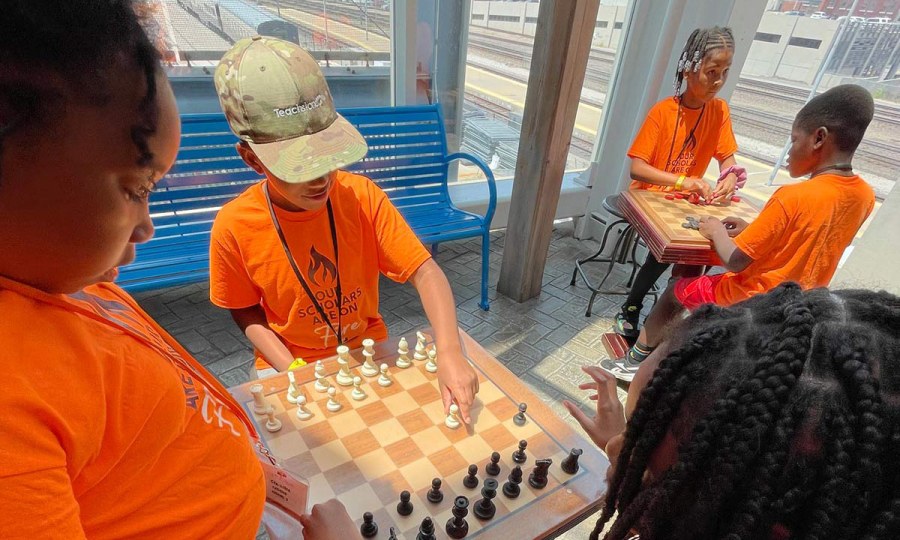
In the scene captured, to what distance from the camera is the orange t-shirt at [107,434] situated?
1.43 feet

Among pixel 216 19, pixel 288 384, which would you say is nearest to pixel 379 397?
pixel 288 384

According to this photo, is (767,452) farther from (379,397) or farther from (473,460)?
(379,397)

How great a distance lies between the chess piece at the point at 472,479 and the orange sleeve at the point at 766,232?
62.9 inches

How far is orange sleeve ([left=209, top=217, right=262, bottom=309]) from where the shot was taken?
4.68 feet

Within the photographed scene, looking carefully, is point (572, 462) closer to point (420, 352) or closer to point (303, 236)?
point (420, 352)

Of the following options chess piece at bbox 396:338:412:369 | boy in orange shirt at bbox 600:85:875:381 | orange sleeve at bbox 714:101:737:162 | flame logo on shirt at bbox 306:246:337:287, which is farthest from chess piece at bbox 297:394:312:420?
orange sleeve at bbox 714:101:737:162

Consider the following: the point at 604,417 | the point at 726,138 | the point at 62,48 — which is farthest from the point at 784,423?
the point at 726,138

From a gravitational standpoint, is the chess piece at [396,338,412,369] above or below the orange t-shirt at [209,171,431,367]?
below

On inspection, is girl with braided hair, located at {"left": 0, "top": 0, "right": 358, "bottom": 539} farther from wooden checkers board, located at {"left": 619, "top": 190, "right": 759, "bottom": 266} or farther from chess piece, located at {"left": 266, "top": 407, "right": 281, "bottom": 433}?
wooden checkers board, located at {"left": 619, "top": 190, "right": 759, "bottom": 266}

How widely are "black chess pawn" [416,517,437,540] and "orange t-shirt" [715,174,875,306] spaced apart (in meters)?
1.76

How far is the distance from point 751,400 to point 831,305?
205mm

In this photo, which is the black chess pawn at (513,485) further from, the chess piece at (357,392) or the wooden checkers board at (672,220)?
the wooden checkers board at (672,220)

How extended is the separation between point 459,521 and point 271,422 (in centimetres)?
54

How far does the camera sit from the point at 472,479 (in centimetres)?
106
